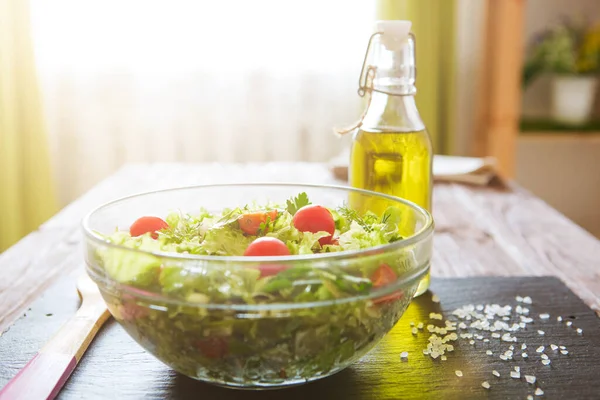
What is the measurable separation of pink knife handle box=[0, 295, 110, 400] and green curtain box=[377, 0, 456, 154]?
2057mm

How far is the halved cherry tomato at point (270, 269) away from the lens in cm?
56

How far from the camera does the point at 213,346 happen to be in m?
0.59

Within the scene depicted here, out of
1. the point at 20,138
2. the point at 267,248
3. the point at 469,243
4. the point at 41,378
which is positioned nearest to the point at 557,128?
the point at 469,243

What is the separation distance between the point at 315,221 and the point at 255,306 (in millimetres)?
193

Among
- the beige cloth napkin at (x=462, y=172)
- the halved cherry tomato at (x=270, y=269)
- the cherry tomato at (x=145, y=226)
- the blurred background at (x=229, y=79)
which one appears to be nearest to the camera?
the halved cherry tomato at (x=270, y=269)

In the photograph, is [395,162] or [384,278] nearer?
[384,278]

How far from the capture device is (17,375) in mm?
646

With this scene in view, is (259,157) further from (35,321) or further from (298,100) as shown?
(35,321)

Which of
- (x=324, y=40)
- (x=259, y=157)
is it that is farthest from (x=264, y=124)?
(x=324, y=40)

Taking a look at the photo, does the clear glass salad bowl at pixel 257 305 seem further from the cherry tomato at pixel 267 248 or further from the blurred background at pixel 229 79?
the blurred background at pixel 229 79

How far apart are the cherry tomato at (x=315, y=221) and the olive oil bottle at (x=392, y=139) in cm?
24

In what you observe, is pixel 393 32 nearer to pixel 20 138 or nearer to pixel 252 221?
pixel 252 221

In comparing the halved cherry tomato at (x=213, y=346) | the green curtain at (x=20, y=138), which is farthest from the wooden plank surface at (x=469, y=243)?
the green curtain at (x=20, y=138)

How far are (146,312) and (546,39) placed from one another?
8.48ft
